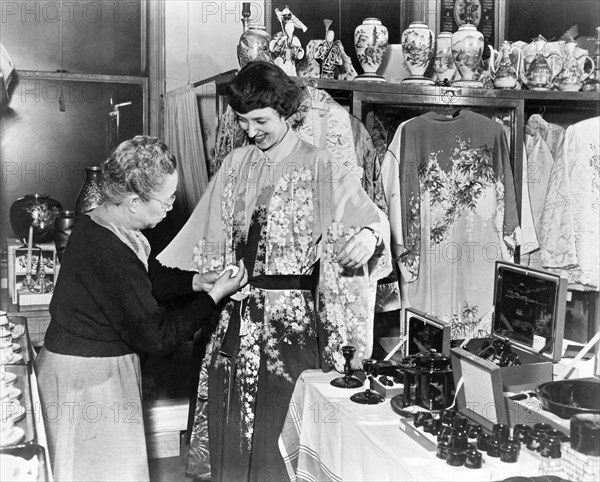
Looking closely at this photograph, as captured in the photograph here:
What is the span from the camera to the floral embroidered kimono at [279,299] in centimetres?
255

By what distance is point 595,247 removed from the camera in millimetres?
3684

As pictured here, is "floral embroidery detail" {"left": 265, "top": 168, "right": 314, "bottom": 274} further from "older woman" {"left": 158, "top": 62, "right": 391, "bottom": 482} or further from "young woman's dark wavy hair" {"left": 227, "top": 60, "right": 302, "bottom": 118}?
"young woman's dark wavy hair" {"left": 227, "top": 60, "right": 302, "bottom": 118}

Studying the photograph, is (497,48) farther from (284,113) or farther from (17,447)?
(17,447)

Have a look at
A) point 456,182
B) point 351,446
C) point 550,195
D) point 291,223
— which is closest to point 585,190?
point 550,195

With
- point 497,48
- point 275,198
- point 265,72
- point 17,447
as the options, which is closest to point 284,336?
point 275,198

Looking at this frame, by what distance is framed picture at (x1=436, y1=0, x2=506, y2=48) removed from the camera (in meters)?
3.93

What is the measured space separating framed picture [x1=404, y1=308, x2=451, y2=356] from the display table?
0.70 feet

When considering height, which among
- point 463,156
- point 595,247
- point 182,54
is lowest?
point 595,247

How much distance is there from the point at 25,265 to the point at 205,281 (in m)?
1.21

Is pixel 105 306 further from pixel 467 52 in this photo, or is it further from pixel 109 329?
pixel 467 52

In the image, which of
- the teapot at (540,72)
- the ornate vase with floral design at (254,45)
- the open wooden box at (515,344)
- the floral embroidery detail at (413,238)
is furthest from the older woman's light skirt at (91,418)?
the teapot at (540,72)

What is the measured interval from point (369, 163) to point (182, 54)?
1.13m

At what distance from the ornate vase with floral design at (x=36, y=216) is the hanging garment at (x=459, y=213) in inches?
64.3

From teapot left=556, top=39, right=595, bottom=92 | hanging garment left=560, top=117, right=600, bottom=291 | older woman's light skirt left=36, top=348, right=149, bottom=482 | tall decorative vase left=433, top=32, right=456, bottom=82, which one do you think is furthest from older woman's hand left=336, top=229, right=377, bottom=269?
teapot left=556, top=39, right=595, bottom=92
